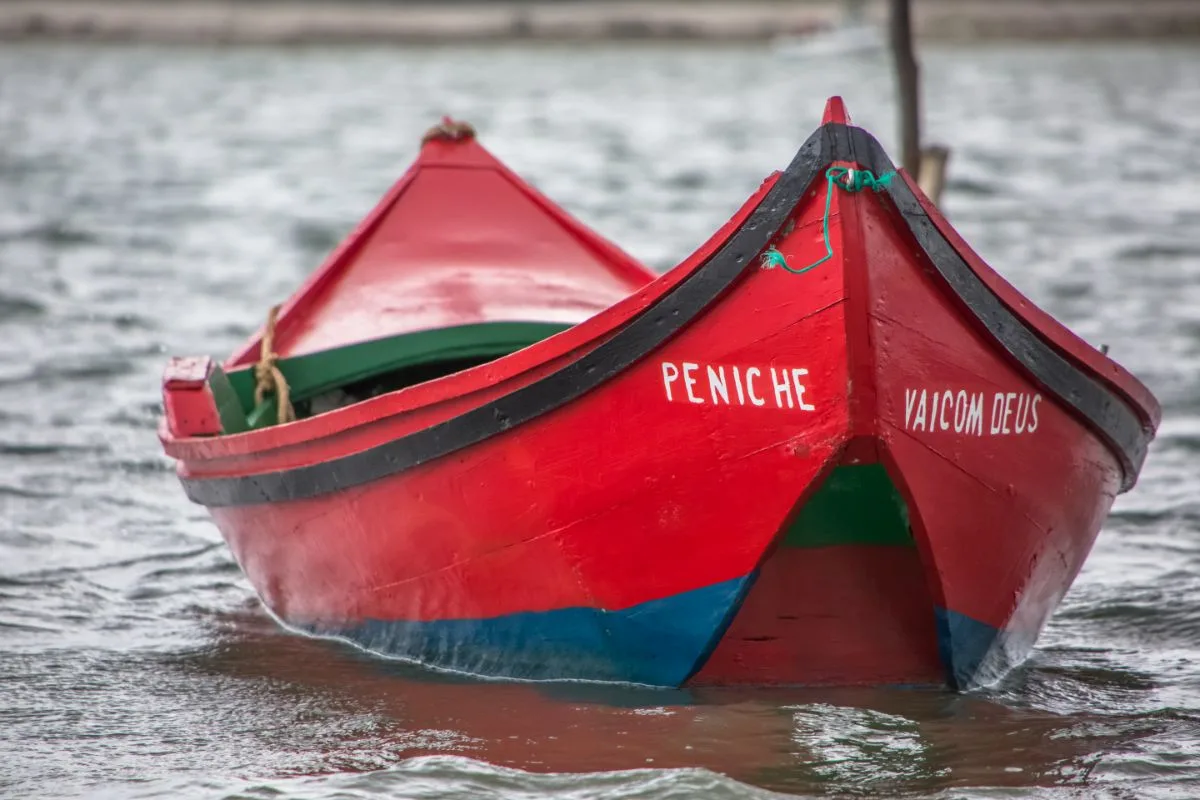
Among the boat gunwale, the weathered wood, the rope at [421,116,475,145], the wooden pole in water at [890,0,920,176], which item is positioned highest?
the wooden pole in water at [890,0,920,176]

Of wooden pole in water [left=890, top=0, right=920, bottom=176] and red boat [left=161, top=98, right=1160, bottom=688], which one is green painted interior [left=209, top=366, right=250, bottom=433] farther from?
wooden pole in water [left=890, top=0, right=920, bottom=176]

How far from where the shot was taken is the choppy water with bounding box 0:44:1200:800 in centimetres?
504

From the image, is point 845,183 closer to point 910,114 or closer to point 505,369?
point 505,369

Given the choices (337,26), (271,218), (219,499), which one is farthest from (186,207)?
(337,26)

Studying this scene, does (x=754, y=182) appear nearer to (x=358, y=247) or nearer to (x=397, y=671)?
(x=358, y=247)

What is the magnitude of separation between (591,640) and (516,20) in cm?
6850

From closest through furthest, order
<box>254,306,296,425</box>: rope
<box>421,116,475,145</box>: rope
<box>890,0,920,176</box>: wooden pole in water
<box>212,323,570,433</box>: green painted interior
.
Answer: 1. <box>254,306,296,425</box>: rope
2. <box>212,323,570,433</box>: green painted interior
3. <box>421,116,475,145</box>: rope
4. <box>890,0,920,176</box>: wooden pole in water

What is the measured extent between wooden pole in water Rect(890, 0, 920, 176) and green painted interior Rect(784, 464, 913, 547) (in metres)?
6.59

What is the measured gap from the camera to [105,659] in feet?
20.6

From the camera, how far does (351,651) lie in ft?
20.2

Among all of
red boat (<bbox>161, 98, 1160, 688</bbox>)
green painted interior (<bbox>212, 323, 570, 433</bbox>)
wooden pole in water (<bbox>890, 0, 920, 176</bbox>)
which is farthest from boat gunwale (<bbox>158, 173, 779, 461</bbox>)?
wooden pole in water (<bbox>890, 0, 920, 176</bbox>)

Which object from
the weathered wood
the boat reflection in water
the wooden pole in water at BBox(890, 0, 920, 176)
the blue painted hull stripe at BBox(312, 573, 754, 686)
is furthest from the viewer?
the wooden pole in water at BBox(890, 0, 920, 176)

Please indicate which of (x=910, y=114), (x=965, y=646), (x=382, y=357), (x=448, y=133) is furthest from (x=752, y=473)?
(x=910, y=114)

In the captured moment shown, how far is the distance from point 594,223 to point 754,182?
5120mm
